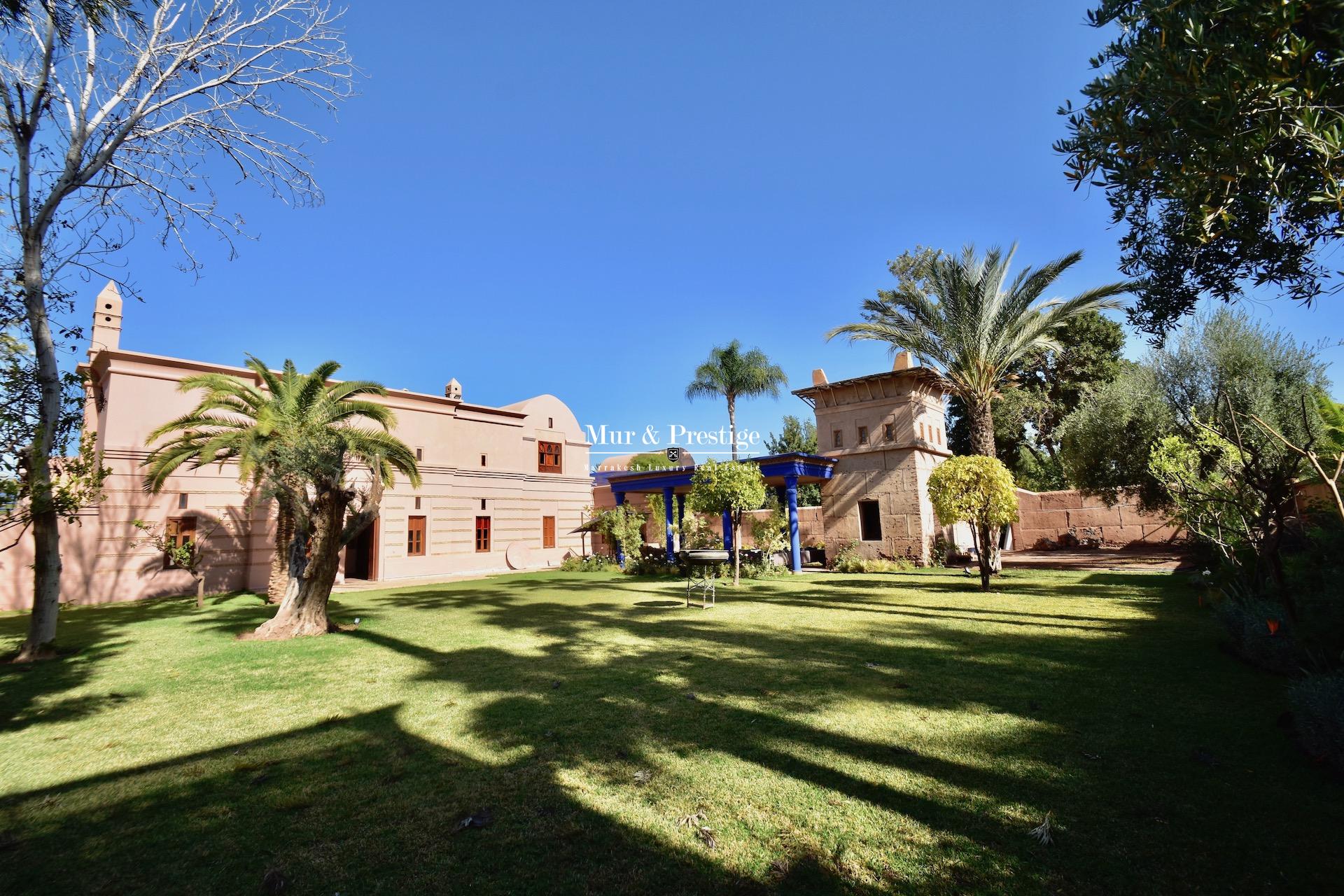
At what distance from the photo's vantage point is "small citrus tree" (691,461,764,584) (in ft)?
50.8

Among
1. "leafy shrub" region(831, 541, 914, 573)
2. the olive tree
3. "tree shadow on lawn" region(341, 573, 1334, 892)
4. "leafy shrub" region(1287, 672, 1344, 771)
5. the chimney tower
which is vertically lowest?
"leafy shrub" region(831, 541, 914, 573)

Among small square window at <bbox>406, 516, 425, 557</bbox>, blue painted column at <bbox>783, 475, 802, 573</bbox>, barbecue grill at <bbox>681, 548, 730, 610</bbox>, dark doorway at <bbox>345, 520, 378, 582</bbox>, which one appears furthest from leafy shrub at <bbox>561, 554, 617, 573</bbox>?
blue painted column at <bbox>783, 475, 802, 573</bbox>

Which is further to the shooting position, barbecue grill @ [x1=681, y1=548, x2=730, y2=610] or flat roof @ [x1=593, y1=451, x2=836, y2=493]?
flat roof @ [x1=593, y1=451, x2=836, y2=493]

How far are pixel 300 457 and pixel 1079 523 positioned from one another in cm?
2697

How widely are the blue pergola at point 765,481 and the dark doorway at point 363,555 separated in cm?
877

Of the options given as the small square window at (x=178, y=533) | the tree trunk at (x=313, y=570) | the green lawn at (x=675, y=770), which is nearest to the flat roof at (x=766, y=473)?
the green lawn at (x=675, y=770)

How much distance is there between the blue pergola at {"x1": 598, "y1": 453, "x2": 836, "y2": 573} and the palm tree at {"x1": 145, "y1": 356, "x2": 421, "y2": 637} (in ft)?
28.7

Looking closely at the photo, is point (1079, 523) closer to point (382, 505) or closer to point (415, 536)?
point (415, 536)

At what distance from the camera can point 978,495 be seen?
1250 centimetres

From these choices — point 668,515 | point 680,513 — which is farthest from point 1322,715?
point 680,513

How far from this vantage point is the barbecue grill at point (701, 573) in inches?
429

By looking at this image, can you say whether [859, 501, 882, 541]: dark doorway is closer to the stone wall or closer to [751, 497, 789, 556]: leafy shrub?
[751, 497, 789, 556]: leafy shrub

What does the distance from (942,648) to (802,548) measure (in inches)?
572

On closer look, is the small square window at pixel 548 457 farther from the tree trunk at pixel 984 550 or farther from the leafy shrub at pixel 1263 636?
the leafy shrub at pixel 1263 636
